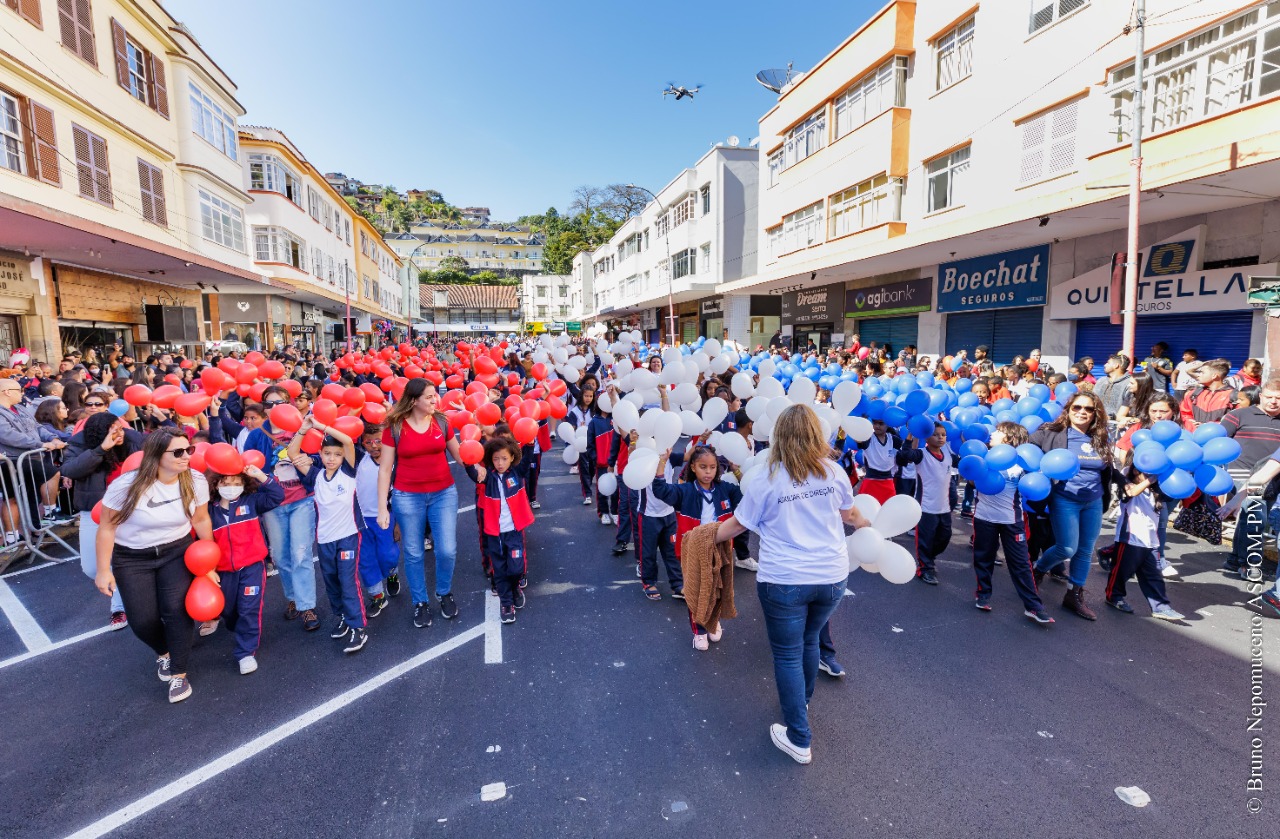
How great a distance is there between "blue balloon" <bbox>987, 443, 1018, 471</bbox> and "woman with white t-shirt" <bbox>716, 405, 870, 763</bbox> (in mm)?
1975

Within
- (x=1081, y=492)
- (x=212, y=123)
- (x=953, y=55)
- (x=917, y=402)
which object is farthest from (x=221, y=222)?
(x=1081, y=492)

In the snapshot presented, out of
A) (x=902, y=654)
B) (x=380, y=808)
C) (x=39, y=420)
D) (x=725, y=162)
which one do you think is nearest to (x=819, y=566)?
(x=902, y=654)

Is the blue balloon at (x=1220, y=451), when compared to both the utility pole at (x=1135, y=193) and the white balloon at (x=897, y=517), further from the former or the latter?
the utility pole at (x=1135, y=193)

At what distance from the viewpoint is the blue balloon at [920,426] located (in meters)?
4.88

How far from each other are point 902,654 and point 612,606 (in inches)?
79.8

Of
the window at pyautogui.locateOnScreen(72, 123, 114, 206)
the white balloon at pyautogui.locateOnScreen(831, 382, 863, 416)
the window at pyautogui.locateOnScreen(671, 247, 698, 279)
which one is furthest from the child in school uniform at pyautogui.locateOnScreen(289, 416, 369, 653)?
the window at pyautogui.locateOnScreen(671, 247, 698, 279)

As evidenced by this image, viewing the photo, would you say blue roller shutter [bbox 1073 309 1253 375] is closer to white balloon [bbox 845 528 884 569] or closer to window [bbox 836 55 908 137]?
window [bbox 836 55 908 137]

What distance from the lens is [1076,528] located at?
4242mm

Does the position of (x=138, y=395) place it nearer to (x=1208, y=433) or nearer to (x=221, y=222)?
(x=1208, y=433)

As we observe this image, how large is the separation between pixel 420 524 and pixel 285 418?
1208mm

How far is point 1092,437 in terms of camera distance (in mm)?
4230

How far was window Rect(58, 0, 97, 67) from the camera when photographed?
12.0 m

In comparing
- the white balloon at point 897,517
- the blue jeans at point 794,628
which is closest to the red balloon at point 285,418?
the blue jeans at point 794,628

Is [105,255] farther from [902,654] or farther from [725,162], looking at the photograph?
[725,162]
